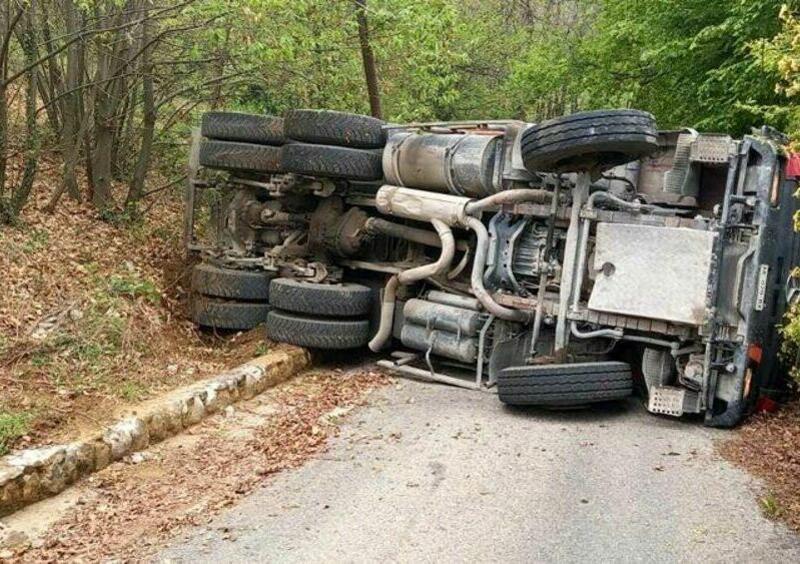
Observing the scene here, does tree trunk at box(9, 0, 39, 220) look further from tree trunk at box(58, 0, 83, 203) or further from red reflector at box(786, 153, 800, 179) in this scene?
red reflector at box(786, 153, 800, 179)

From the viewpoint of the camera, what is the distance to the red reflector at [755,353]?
6.14 meters

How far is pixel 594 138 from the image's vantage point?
5875mm

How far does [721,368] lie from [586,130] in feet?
6.60

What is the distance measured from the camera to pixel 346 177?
7.91m

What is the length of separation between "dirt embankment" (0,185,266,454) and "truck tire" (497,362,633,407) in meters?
2.66

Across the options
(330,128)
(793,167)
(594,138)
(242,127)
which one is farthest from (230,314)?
(793,167)

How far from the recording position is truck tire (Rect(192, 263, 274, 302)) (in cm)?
814

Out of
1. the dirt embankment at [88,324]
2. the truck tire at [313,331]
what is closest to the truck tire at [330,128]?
the truck tire at [313,331]

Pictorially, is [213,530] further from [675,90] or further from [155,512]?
[675,90]

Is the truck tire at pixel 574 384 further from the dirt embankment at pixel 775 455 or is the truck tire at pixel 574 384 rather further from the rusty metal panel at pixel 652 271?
the dirt embankment at pixel 775 455

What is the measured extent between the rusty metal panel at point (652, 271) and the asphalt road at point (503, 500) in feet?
2.82

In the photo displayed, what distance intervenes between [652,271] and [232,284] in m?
3.99

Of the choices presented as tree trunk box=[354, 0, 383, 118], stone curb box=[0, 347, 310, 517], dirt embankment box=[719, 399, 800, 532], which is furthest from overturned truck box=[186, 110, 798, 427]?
tree trunk box=[354, 0, 383, 118]

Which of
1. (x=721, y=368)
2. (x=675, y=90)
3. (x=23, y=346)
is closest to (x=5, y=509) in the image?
(x=23, y=346)
